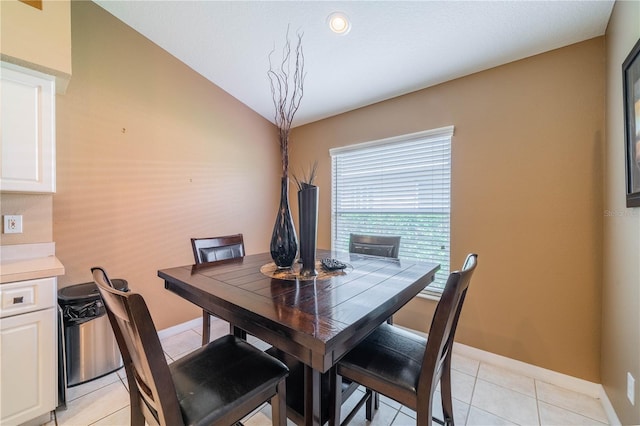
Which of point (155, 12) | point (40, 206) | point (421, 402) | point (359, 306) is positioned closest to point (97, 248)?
point (40, 206)

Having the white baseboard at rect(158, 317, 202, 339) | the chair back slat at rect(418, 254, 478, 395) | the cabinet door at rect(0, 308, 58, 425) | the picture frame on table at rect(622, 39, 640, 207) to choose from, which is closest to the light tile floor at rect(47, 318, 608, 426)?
the cabinet door at rect(0, 308, 58, 425)

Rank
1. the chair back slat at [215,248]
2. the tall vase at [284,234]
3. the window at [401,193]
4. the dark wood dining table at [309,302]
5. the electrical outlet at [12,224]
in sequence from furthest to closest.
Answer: the window at [401,193] < the chair back slat at [215,248] < the electrical outlet at [12,224] < the tall vase at [284,234] < the dark wood dining table at [309,302]

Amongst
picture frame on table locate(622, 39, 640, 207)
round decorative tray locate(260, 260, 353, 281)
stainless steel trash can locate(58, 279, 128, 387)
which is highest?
picture frame on table locate(622, 39, 640, 207)

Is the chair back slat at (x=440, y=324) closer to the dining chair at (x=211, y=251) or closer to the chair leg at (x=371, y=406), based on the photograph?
the chair leg at (x=371, y=406)

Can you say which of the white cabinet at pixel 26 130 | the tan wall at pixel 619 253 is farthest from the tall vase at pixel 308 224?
the white cabinet at pixel 26 130

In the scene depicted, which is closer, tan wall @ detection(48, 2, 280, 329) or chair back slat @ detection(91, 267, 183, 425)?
chair back slat @ detection(91, 267, 183, 425)

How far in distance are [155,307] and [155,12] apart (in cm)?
265

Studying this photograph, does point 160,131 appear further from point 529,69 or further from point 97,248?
point 529,69

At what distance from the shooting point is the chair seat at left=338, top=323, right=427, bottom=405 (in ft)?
3.64

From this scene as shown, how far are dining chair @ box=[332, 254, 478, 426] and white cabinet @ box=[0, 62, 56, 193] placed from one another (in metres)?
2.23

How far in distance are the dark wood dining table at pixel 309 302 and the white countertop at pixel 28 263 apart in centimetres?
66

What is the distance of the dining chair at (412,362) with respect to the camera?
1.02 metres

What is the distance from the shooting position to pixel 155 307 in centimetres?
254

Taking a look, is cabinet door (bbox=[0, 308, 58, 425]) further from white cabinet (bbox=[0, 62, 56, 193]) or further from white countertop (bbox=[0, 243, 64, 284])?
white cabinet (bbox=[0, 62, 56, 193])
